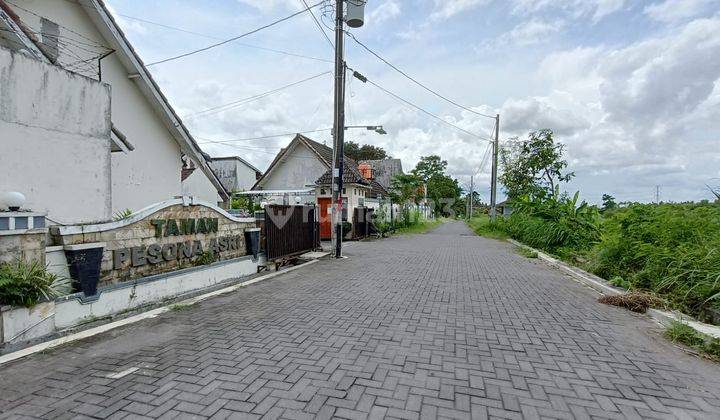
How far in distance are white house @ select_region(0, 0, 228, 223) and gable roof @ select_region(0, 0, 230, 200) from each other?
0.02 meters

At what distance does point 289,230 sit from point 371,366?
729cm

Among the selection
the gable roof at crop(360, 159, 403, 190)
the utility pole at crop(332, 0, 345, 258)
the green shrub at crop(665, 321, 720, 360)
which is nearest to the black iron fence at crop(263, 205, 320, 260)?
the utility pole at crop(332, 0, 345, 258)

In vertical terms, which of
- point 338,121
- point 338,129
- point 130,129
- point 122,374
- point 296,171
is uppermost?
point 338,121

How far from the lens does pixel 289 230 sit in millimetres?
10703

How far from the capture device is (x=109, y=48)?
8.46m

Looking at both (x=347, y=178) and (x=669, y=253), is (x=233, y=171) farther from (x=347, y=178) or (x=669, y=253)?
(x=669, y=253)

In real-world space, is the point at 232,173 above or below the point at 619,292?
above

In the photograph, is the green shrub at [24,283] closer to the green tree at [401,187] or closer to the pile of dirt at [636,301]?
the pile of dirt at [636,301]

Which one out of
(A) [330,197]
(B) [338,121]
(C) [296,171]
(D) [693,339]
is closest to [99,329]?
(D) [693,339]

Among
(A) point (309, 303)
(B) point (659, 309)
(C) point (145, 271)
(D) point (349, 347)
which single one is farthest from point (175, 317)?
(B) point (659, 309)

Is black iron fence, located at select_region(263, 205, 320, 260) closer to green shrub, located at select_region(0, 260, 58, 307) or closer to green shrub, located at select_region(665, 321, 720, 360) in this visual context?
green shrub, located at select_region(0, 260, 58, 307)

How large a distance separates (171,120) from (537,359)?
9765 mm

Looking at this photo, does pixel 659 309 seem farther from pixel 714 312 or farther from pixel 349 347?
pixel 349 347

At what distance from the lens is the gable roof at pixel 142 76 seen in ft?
26.6
